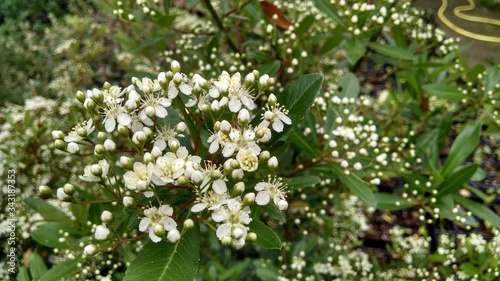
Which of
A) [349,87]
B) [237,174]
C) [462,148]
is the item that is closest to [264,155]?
[237,174]

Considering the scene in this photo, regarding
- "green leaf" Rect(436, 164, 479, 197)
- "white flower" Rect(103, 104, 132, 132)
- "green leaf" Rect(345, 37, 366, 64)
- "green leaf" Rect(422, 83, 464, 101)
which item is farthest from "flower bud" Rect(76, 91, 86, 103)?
"green leaf" Rect(422, 83, 464, 101)

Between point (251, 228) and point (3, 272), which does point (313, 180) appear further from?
point (3, 272)

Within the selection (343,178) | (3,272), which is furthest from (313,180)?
(3,272)

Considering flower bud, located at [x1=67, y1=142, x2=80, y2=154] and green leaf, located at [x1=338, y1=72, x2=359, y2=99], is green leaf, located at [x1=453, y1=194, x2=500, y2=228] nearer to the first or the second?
green leaf, located at [x1=338, y1=72, x2=359, y2=99]

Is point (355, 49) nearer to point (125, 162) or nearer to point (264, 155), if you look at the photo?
point (264, 155)

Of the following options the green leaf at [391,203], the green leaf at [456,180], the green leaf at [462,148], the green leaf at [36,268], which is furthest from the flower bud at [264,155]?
the green leaf at [36,268]
